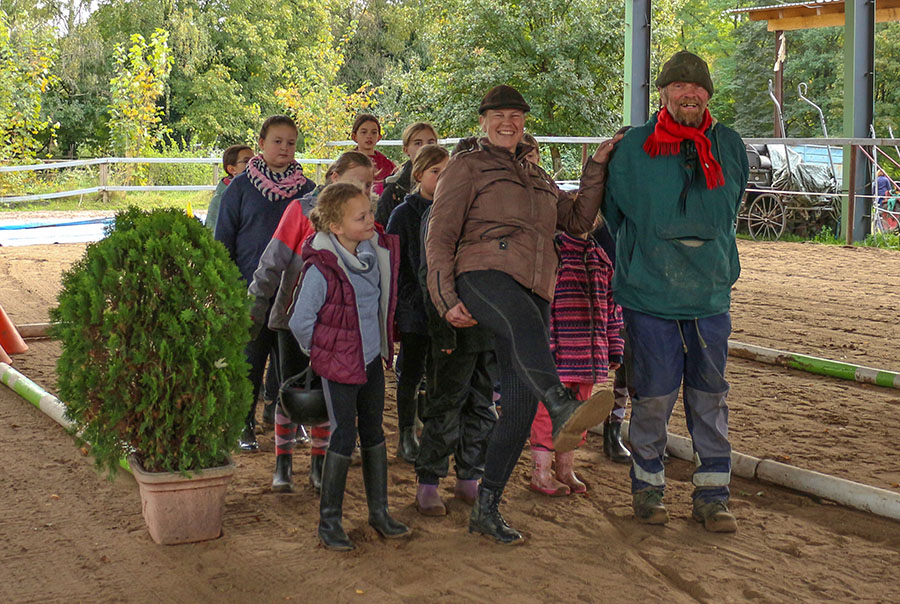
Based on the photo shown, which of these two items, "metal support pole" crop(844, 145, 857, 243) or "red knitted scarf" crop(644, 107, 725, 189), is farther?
"metal support pole" crop(844, 145, 857, 243)

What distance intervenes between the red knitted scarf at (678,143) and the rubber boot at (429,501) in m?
1.64

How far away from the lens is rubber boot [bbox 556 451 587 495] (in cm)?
468

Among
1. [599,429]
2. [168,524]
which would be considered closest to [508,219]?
[168,524]

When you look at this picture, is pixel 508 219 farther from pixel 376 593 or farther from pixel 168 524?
pixel 168 524

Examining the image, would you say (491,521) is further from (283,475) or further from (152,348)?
(152,348)

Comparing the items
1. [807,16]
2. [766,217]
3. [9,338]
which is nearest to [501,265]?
[9,338]

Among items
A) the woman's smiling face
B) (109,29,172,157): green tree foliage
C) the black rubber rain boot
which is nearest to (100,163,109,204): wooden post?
(109,29,172,157): green tree foliage

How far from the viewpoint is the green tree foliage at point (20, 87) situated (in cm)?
2158

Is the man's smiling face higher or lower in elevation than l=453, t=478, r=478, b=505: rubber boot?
higher

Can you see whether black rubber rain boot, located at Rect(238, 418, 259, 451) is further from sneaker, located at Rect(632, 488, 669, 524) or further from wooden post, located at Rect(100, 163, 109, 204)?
wooden post, located at Rect(100, 163, 109, 204)

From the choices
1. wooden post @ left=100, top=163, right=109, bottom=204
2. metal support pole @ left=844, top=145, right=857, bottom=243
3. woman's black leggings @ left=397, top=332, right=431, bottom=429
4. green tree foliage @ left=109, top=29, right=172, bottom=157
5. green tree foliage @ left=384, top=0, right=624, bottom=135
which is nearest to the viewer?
woman's black leggings @ left=397, top=332, right=431, bottom=429

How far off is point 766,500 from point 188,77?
98.3ft

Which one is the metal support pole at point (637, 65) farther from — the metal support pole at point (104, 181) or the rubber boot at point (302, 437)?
the rubber boot at point (302, 437)

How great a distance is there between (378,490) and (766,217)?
1364 centimetres
